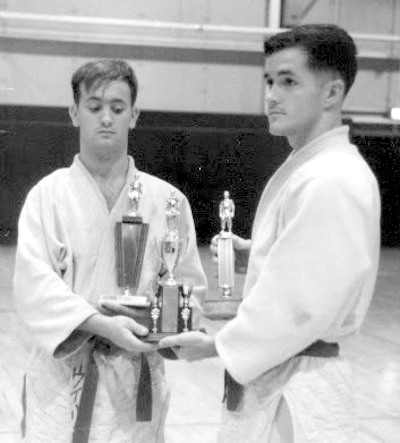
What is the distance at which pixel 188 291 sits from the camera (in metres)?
1.94

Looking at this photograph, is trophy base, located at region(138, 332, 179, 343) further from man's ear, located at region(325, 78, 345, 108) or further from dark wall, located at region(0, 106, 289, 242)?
dark wall, located at region(0, 106, 289, 242)

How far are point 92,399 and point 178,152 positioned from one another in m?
7.25

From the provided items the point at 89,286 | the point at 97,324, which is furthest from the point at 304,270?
the point at 89,286

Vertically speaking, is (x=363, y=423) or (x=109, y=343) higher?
(x=109, y=343)

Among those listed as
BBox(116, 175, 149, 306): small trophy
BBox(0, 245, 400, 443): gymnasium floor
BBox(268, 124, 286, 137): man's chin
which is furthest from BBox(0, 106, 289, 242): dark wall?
BBox(268, 124, 286, 137): man's chin

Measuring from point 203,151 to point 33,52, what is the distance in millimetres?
2263

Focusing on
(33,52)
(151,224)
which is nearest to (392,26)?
(33,52)

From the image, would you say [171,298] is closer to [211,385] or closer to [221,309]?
[221,309]

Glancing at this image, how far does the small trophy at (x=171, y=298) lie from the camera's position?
1862 millimetres

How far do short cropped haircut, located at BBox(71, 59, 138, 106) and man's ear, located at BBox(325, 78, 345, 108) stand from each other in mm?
629

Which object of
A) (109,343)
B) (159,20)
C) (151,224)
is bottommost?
(109,343)

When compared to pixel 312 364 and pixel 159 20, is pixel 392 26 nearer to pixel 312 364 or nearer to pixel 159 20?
pixel 159 20

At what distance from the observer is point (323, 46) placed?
5.16 ft

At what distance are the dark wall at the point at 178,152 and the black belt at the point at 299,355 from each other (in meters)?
7.38
